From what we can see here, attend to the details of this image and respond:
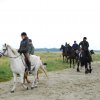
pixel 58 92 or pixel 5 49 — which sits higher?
pixel 5 49

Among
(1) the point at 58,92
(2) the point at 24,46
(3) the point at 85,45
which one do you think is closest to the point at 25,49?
(2) the point at 24,46

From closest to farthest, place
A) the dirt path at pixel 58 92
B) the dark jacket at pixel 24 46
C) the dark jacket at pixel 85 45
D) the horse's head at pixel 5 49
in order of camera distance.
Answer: the dirt path at pixel 58 92
the horse's head at pixel 5 49
the dark jacket at pixel 24 46
the dark jacket at pixel 85 45

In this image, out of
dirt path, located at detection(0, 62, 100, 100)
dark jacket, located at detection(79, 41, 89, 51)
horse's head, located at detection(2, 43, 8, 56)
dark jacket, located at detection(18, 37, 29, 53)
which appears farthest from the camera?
dark jacket, located at detection(79, 41, 89, 51)

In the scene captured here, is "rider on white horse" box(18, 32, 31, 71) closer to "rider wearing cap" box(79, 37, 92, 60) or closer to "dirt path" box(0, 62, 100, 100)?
"dirt path" box(0, 62, 100, 100)

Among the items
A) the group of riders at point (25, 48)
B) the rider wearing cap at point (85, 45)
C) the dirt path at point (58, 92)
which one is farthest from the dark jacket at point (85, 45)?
the group of riders at point (25, 48)

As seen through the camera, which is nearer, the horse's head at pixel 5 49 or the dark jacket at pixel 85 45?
the horse's head at pixel 5 49

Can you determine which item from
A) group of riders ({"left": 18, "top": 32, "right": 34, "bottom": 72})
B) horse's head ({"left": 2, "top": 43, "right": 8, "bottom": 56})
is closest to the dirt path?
group of riders ({"left": 18, "top": 32, "right": 34, "bottom": 72})

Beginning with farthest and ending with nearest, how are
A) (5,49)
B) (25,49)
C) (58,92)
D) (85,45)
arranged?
(85,45), (25,49), (5,49), (58,92)

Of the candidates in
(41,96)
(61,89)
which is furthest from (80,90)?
(41,96)

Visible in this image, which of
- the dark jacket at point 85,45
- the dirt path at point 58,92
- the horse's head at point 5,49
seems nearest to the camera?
the dirt path at point 58,92

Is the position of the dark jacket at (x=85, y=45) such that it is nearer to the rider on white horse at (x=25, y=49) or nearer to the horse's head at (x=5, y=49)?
the rider on white horse at (x=25, y=49)

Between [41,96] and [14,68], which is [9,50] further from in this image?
[41,96]

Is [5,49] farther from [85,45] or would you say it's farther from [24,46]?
[85,45]

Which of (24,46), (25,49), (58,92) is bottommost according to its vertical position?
(58,92)
